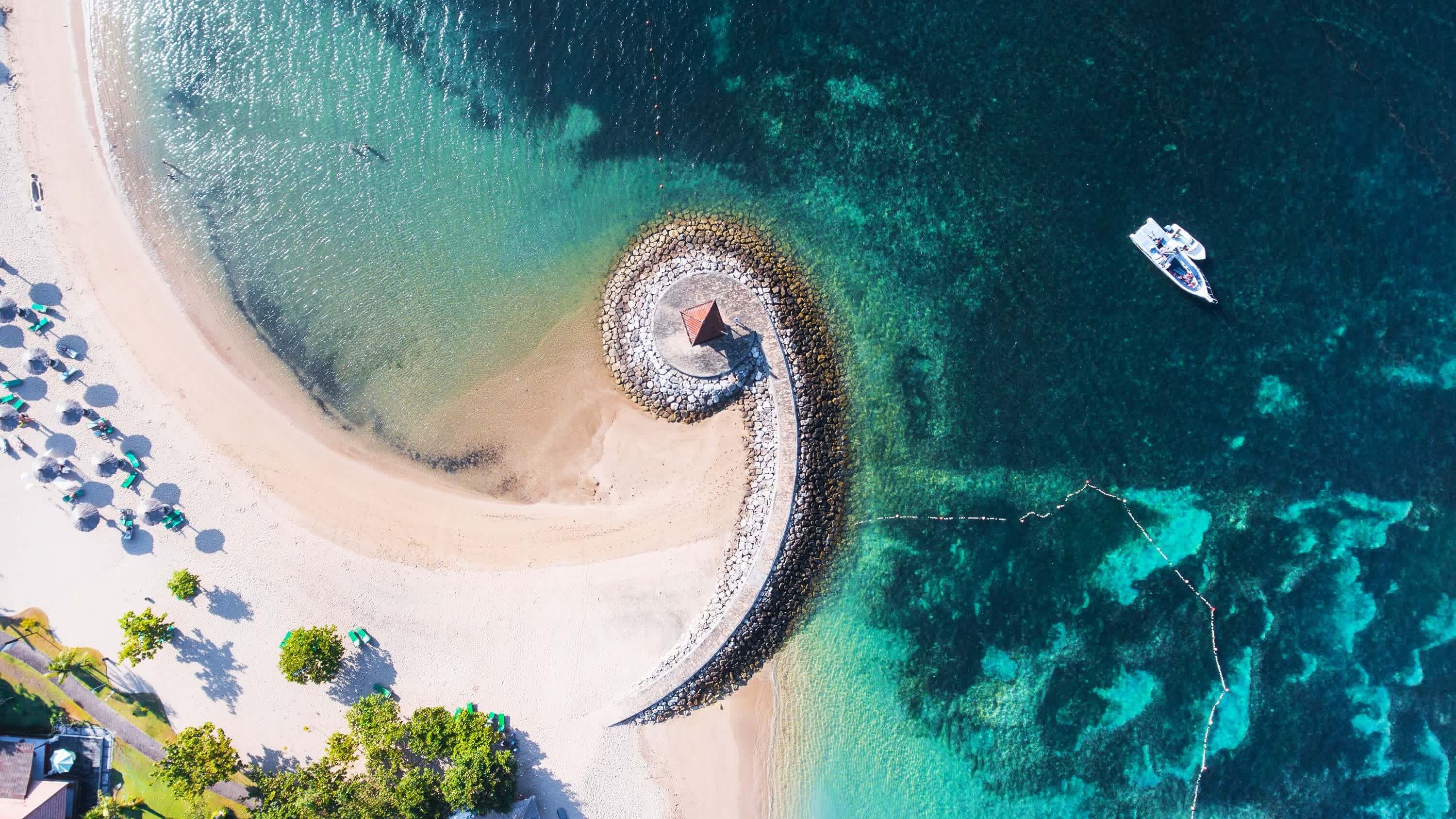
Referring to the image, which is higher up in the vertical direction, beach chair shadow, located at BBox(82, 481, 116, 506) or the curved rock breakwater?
Answer: beach chair shadow, located at BBox(82, 481, 116, 506)

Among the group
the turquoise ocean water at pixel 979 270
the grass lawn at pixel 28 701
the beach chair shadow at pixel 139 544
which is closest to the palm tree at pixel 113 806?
the grass lawn at pixel 28 701

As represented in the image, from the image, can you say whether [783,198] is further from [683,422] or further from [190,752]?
[190,752]

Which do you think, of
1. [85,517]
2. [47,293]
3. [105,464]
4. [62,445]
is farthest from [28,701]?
[47,293]

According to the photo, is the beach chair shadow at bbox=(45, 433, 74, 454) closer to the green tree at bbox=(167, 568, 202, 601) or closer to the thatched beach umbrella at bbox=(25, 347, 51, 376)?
the thatched beach umbrella at bbox=(25, 347, 51, 376)

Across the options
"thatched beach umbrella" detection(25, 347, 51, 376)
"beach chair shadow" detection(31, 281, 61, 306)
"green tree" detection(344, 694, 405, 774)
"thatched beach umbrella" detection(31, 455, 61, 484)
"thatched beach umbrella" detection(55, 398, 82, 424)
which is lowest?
"green tree" detection(344, 694, 405, 774)

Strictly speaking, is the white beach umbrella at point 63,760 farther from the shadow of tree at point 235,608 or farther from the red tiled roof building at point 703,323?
the red tiled roof building at point 703,323

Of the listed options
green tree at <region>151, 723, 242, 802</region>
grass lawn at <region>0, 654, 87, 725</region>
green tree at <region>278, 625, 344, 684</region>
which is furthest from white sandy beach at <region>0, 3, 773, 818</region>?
grass lawn at <region>0, 654, 87, 725</region>
